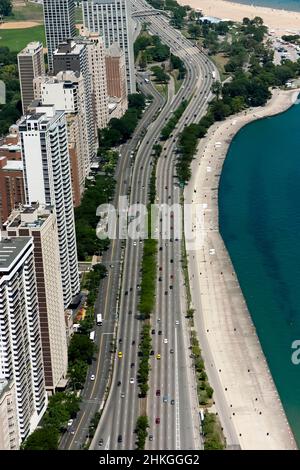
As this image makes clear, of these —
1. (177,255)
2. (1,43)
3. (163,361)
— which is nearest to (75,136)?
(177,255)

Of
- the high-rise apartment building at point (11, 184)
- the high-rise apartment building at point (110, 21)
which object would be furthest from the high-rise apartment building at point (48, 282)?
the high-rise apartment building at point (110, 21)

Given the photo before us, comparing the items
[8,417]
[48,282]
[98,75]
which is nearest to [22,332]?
[48,282]

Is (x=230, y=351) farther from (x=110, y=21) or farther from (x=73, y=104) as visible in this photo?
(x=110, y=21)

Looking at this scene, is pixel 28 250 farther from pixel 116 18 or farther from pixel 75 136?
pixel 116 18

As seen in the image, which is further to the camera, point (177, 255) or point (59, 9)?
point (59, 9)

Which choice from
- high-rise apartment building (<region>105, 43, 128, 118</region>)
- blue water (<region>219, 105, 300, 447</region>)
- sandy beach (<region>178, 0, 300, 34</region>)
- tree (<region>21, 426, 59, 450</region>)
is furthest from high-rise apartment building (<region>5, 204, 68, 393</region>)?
sandy beach (<region>178, 0, 300, 34</region>)

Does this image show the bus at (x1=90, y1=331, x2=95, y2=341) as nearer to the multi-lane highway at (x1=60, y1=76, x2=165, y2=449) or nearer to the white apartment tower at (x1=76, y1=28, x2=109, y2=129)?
the multi-lane highway at (x1=60, y1=76, x2=165, y2=449)

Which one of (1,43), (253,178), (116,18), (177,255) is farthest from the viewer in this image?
(1,43)

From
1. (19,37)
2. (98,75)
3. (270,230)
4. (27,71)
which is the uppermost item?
(98,75)
